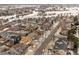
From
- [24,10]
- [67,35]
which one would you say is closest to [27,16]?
[24,10]

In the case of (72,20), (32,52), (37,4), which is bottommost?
(32,52)

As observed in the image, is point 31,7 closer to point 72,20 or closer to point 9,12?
point 9,12

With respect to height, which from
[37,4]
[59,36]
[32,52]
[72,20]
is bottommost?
[32,52]

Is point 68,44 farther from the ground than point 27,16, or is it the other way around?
point 27,16

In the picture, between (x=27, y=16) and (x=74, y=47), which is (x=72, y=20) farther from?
(x=27, y=16)

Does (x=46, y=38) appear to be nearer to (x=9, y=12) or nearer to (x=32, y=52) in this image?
(x=32, y=52)

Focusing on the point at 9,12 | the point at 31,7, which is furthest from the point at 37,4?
the point at 9,12

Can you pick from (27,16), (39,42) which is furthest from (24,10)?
(39,42)

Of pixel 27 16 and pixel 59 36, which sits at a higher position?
pixel 27 16
